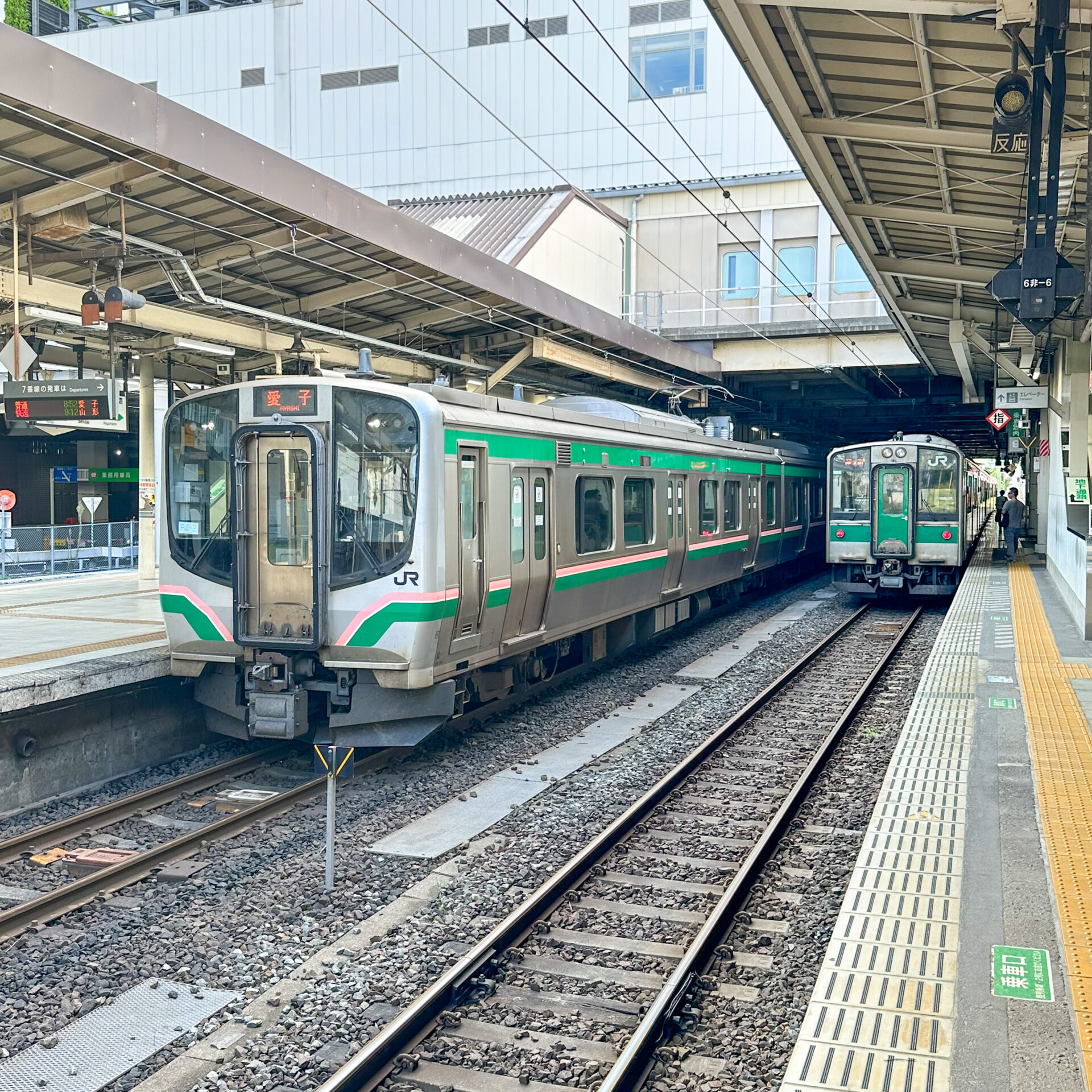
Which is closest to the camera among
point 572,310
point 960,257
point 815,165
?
point 815,165

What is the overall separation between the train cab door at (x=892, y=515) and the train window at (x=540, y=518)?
1013cm

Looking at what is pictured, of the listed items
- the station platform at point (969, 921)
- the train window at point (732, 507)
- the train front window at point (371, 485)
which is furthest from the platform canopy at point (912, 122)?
the station platform at point (969, 921)

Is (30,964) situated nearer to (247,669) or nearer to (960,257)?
(247,669)

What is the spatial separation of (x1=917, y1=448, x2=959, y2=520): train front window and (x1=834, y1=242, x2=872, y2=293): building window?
11.1 m

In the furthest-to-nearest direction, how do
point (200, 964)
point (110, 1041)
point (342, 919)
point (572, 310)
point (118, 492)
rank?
1. point (118, 492)
2. point (572, 310)
3. point (342, 919)
4. point (200, 964)
5. point (110, 1041)

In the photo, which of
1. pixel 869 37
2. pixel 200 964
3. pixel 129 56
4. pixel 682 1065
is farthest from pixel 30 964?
pixel 129 56

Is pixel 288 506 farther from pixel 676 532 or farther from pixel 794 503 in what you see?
pixel 794 503

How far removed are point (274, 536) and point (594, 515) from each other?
4.07 metres

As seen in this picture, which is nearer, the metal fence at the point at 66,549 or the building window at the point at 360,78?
the metal fence at the point at 66,549

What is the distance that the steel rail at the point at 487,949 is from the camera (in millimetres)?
4363

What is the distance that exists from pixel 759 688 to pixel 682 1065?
7.96 m

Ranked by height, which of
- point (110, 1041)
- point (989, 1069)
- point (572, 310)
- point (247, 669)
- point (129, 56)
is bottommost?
point (110, 1041)

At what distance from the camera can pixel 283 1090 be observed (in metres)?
4.31

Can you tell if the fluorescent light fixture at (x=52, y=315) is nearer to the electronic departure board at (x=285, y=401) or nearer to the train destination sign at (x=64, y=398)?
the train destination sign at (x=64, y=398)
